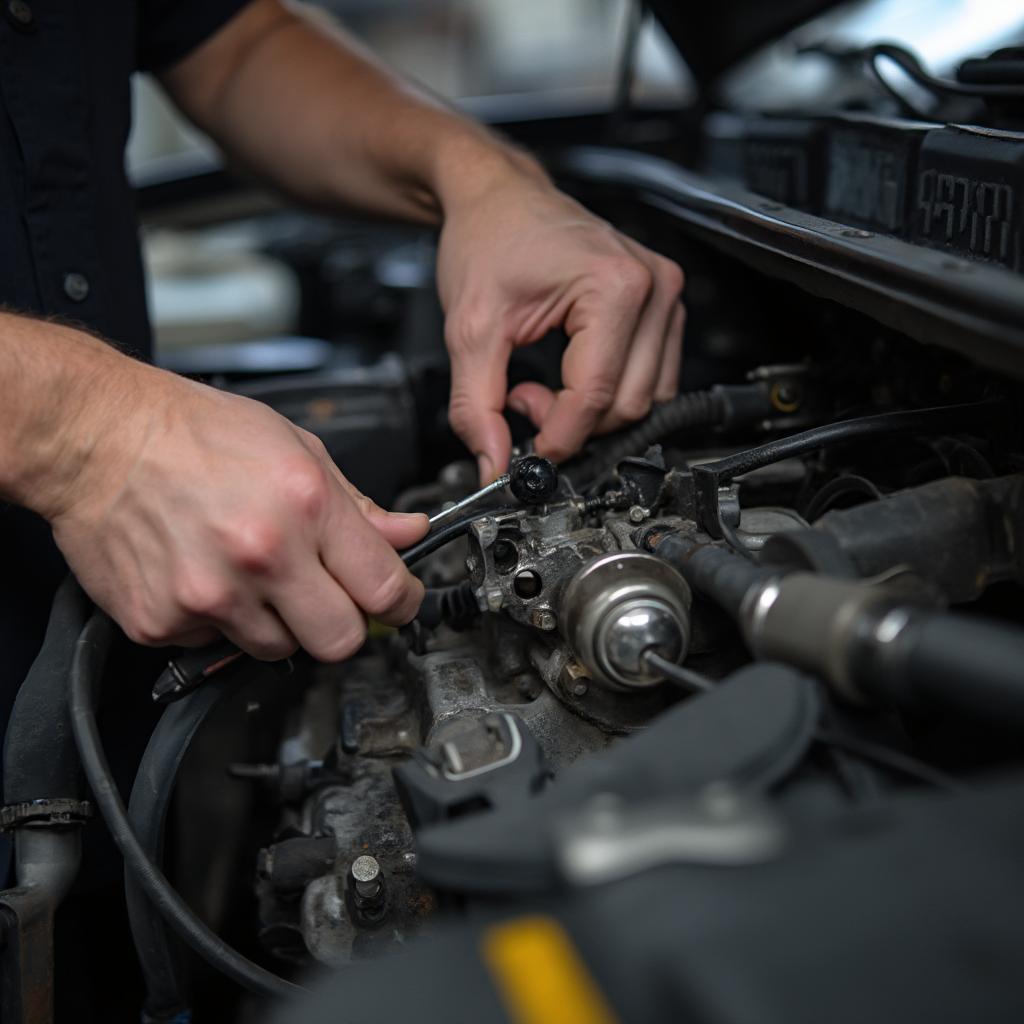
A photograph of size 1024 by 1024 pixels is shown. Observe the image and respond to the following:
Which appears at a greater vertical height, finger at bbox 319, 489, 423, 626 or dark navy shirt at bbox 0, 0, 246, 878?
dark navy shirt at bbox 0, 0, 246, 878

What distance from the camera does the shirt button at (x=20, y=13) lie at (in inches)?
38.6

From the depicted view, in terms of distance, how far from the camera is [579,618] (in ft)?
2.14

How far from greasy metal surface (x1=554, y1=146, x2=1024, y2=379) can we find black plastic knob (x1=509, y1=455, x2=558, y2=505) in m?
0.23

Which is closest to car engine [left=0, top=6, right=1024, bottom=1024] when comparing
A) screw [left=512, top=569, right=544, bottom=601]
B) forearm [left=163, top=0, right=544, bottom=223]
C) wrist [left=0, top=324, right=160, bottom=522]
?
screw [left=512, top=569, right=544, bottom=601]

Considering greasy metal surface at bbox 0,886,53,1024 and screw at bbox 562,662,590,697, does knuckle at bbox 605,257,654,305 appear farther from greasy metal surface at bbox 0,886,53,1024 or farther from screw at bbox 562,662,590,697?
greasy metal surface at bbox 0,886,53,1024

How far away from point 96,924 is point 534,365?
0.73m

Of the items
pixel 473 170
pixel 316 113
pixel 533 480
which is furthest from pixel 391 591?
pixel 316 113

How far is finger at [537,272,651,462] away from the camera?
0.94 metres

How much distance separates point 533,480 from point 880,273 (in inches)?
11.1

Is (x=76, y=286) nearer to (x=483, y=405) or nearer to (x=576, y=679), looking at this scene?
(x=483, y=405)

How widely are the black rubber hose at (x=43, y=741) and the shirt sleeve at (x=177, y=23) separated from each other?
87 centimetres

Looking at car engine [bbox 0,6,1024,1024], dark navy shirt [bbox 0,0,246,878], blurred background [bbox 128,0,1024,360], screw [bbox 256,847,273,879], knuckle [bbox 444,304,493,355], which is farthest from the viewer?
blurred background [bbox 128,0,1024,360]

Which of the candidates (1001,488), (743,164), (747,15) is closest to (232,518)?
(1001,488)

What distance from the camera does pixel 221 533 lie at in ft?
2.12
